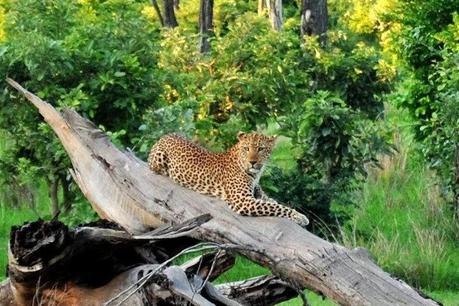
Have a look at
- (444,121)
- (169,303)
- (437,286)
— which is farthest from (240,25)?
(169,303)

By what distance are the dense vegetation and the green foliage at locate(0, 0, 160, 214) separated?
0.02 meters

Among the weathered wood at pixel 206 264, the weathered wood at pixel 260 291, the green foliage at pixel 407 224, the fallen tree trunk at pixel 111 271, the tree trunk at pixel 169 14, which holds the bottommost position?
the green foliage at pixel 407 224

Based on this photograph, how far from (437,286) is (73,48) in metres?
4.57

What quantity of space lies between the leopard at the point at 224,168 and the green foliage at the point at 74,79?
3.02 m

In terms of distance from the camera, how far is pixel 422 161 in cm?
1645

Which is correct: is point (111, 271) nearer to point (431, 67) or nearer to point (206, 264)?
point (206, 264)

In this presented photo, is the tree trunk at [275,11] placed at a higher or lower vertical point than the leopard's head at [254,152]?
lower

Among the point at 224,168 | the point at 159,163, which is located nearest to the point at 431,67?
the point at 224,168

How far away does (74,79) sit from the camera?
45.4ft

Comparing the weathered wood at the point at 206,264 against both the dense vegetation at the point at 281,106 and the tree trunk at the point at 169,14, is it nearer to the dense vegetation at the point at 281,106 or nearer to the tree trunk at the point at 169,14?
the dense vegetation at the point at 281,106

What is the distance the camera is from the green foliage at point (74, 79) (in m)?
13.4

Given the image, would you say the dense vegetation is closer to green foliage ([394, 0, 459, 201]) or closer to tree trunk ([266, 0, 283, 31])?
green foliage ([394, 0, 459, 201])

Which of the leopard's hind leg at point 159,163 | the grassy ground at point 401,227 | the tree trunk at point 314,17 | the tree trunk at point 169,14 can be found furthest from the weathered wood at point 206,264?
the tree trunk at point 169,14

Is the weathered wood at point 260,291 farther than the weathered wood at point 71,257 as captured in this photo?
Yes
